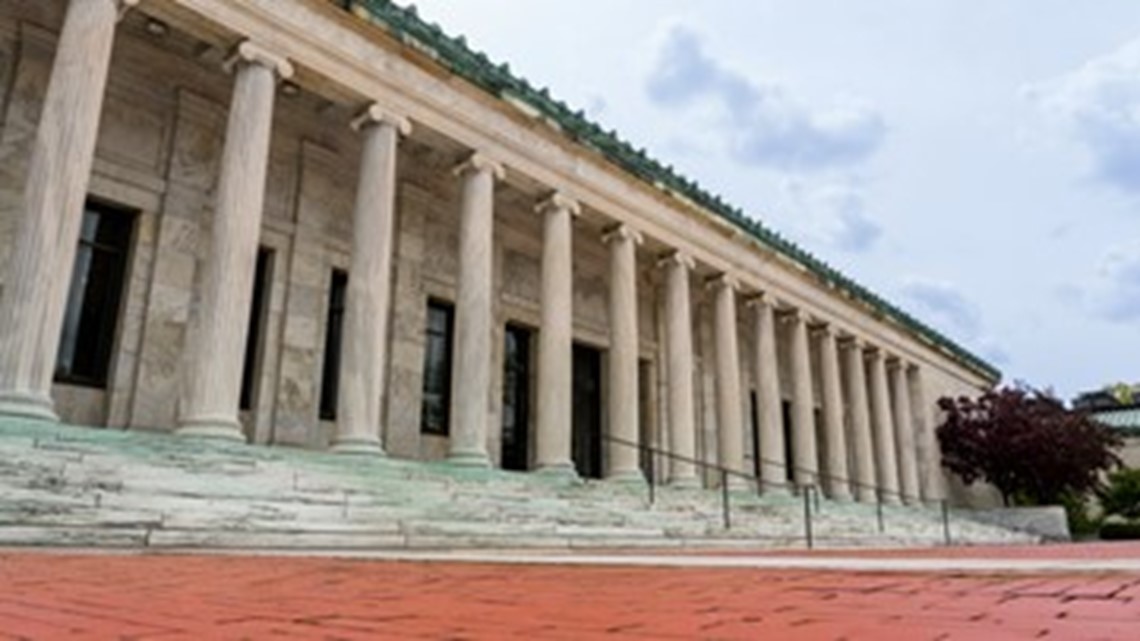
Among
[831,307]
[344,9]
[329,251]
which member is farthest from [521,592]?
[831,307]

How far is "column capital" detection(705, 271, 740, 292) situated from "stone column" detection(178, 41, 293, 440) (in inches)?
541

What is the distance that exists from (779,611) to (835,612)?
20cm

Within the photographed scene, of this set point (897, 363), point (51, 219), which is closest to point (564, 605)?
point (51, 219)

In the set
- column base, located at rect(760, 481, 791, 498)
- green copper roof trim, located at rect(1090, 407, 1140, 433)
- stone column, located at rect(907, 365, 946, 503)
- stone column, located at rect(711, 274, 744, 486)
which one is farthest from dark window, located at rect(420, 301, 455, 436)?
green copper roof trim, located at rect(1090, 407, 1140, 433)

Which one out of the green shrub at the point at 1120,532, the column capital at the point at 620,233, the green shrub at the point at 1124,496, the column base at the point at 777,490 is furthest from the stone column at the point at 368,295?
the green shrub at the point at 1124,496

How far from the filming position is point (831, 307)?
93.2 ft

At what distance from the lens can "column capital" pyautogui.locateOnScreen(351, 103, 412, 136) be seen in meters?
15.4

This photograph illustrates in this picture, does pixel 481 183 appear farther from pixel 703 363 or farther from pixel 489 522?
pixel 703 363

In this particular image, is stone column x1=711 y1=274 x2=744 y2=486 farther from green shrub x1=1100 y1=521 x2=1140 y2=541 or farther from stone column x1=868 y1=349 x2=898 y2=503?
green shrub x1=1100 y1=521 x2=1140 y2=541

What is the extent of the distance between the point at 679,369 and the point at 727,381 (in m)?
2.38

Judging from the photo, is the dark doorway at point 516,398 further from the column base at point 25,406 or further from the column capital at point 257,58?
the column base at point 25,406

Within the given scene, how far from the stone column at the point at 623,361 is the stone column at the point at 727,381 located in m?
4.13

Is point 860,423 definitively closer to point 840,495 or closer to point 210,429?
point 840,495

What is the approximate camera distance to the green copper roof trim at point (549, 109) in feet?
51.7
